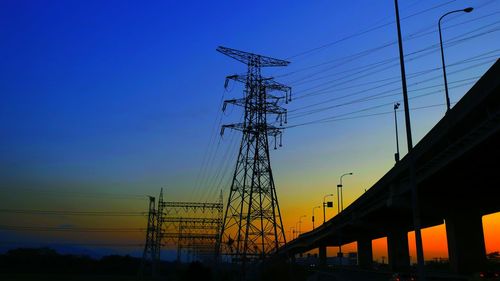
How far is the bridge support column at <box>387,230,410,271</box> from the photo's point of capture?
83375mm

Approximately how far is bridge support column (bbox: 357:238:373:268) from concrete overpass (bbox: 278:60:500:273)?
2635cm

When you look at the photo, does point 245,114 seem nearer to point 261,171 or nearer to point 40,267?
point 261,171

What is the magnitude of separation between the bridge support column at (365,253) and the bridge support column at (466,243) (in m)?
59.0

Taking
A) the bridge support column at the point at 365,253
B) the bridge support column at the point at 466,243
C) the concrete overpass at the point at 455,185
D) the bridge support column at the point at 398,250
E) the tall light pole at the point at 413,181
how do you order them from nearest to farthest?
the tall light pole at the point at 413,181, the concrete overpass at the point at 455,185, the bridge support column at the point at 466,243, the bridge support column at the point at 398,250, the bridge support column at the point at 365,253

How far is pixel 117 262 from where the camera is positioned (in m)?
185

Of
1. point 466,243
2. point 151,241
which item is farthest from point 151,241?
point 466,243

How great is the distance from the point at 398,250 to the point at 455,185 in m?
38.3

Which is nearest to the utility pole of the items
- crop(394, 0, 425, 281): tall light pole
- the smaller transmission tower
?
the smaller transmission tower

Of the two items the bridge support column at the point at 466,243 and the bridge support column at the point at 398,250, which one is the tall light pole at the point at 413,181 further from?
the bridge support column at the point at 398,250

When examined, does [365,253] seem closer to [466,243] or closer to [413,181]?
[466,243]

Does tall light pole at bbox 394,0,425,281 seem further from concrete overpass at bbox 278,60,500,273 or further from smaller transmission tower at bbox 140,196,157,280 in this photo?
smaller transmission tower at bbox 140,196,157,280

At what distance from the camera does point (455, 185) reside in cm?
5066

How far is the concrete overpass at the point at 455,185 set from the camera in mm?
33750

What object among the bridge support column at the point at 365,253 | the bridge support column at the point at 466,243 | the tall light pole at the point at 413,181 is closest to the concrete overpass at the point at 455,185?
the bridge support column at the point at 466,243
